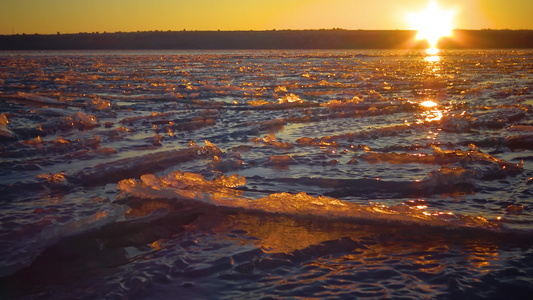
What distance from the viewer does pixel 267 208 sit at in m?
4.50

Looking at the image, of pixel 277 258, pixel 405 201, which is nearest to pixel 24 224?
pixel 277 258

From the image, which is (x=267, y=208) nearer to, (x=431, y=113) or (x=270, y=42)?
(x=431, y=113)

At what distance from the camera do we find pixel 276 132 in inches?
→ 343

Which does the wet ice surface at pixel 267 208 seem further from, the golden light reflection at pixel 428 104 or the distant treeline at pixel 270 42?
the distant treeline at pixel 270 42

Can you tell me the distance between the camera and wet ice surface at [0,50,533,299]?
3.24 m

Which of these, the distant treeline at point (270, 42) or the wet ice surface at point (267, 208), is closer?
the wet ice surface at point (267, 208)

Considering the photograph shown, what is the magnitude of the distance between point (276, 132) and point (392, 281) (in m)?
5.65

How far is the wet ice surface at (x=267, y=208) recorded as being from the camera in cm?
324

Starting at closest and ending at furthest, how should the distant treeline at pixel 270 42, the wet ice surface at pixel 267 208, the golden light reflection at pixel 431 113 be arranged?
1. the wet ice surface at pixel 267 208
2. the golden light reflection at pixel 431 113
3. the distant treeline at pixel 270 42

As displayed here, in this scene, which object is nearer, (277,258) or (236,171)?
(277,258)

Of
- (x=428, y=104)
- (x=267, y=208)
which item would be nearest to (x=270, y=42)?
(x=428, y=104)

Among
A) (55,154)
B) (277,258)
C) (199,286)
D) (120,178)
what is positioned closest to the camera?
(199,286)

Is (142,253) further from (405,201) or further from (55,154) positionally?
(55,154)

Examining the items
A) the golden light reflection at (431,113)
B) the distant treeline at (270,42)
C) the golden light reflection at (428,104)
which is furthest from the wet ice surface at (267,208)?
the distant treeline at (270,42)
